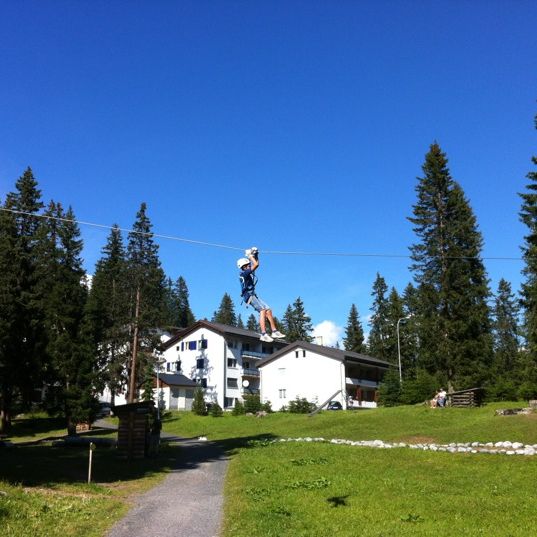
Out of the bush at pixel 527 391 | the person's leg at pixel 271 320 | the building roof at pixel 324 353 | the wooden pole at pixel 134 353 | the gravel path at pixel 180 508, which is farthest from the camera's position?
the building roof at pixel 324 353

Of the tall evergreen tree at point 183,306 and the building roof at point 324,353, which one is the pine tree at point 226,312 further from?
the building roof at point 324,353

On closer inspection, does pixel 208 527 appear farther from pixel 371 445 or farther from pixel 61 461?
pixel 371 445

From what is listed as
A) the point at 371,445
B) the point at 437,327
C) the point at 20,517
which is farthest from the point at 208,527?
the point at 437,327

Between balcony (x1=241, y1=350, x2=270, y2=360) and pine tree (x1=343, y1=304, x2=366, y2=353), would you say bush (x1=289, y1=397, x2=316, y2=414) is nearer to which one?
balcony (x1=241, y1=350, x2=270, y2=360)

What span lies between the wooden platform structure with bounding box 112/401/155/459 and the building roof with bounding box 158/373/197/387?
142 ft

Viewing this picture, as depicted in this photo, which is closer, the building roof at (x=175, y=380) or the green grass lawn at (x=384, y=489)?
the green grass lawn at (x=384, y=489)

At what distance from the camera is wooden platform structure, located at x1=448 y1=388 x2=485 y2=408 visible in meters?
38.3

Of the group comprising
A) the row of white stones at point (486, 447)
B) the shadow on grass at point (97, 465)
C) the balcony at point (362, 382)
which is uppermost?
the balcony at point (362, 382)

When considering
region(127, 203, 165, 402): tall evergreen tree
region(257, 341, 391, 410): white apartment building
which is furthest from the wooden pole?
region(257, 341, 391, 410): white apartment building

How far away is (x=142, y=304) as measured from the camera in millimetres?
57219

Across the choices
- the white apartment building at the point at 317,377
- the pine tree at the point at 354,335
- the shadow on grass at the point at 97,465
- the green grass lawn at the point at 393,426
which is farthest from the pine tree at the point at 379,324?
the shadow on grass at the point at 97,465

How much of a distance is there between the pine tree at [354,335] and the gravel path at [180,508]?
82.2 m

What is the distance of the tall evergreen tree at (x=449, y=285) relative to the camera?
4488cm

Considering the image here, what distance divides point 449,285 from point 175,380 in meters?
36.0
